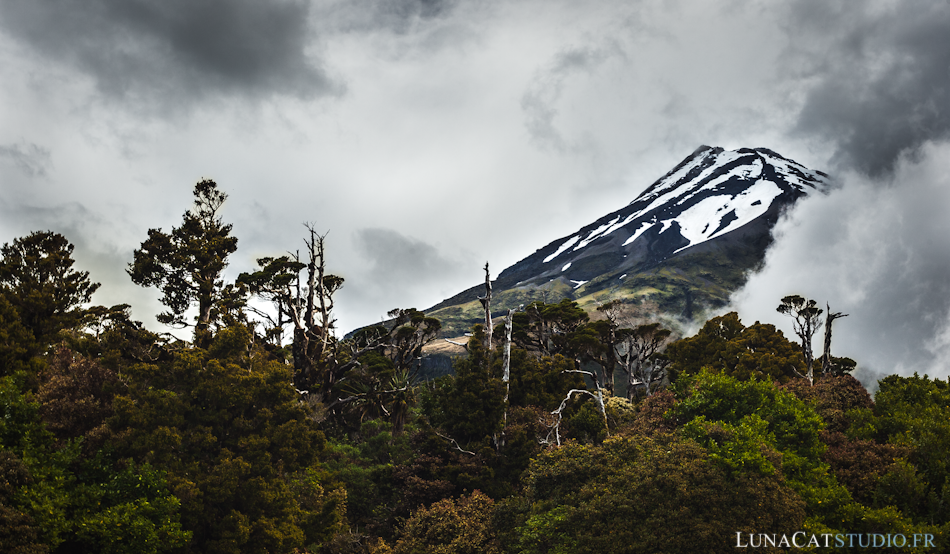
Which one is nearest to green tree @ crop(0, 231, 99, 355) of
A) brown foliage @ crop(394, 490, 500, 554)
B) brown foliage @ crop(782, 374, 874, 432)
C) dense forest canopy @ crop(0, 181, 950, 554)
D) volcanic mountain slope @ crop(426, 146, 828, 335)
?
dense forest canopy @ crop(0, 181, 950, 554)

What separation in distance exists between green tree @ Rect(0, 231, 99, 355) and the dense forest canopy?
107 mm

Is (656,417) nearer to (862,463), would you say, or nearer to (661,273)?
(862,463)

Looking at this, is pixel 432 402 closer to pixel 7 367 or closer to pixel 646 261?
pixel 7 367

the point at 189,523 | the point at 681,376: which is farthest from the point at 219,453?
the point at 681,376

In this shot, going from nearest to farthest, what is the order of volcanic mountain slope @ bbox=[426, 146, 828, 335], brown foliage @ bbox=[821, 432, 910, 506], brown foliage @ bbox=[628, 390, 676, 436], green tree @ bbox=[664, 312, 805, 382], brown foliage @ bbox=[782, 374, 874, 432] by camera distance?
brown foliage @ bbox=[821, 432, 910, 506]
brown foliage @ bbox=[628, 390, 676, 436]
brown foliage @ bbox=[782, 374, 874, 432]
green tree @ bbox=[664, 312, 805, 382]
volcanic mountain slope @ bbox=[426, 146, 828, 335]

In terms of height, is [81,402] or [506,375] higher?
[506,375]

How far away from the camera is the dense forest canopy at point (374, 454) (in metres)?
17.9

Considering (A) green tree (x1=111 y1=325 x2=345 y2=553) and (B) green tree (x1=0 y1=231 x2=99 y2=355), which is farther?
(B) green tree (x1=0 y1=231 x2=99 y2=355)

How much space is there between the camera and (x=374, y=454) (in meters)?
34.0

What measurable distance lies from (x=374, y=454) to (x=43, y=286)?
1989cm

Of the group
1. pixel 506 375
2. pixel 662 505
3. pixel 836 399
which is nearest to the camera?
pixel 662 505

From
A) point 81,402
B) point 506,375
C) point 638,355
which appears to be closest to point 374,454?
point 506,375

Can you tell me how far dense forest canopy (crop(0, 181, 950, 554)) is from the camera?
1789 centimetres

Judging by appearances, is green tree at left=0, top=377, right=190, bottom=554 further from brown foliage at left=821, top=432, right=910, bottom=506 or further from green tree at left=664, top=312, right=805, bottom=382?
green tree at left=664, top=312, right=805, bottom=382
